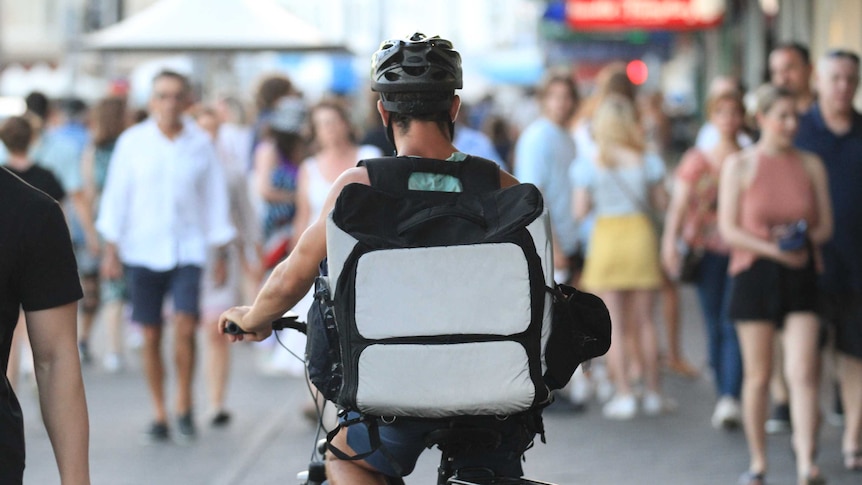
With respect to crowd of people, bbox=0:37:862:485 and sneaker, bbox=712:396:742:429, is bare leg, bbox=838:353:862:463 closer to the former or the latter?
crowd of people, bbox=0:37:862:485

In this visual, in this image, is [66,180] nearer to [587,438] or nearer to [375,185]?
[587,438]

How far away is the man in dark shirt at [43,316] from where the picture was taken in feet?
9.84

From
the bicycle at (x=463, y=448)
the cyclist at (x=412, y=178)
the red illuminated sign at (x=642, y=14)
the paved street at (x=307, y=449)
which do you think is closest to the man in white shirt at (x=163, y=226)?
the paved street at (x=307, y=449)

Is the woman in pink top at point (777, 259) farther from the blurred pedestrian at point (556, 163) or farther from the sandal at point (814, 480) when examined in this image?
the blurred pedestrian at point (556, 163)

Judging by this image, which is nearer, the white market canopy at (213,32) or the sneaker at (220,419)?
the sneaker at (220,419)

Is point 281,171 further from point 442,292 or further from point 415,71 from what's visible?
point 442,292

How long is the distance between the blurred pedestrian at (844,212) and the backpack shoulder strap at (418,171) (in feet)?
14.1

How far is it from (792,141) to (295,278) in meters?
4.32

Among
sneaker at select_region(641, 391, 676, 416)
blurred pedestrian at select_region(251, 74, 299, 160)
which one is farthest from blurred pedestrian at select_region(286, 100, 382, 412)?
blurred pedestrian at select_region(251, 74, 299, 160)

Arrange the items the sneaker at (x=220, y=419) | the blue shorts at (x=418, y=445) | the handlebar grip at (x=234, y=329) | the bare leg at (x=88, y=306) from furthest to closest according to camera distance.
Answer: the bare leg at (x=88, y=306) → the sneaker at (x=220, y=419) → the handlebar grip at (x=234, y=329) → the blue shorts at (x=418, y=445)

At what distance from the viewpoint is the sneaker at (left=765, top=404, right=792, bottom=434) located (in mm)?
8922

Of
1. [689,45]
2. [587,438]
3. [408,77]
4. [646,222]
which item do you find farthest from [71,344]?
[689,45]

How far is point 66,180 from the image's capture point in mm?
11570

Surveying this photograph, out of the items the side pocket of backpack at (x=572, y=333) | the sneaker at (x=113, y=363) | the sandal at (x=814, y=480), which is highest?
the side pocket of backpack at (x=572, y=333)
